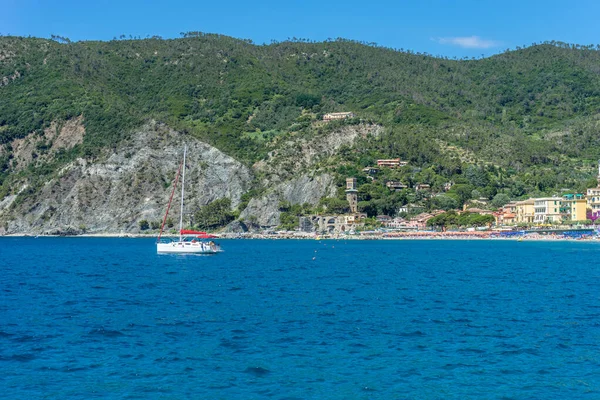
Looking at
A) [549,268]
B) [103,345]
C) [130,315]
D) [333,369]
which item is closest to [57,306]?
[130,315]

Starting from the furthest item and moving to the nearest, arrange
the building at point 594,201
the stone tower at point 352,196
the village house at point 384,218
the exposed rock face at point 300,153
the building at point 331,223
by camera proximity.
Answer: the exposed rock face at point 300,153, the stone tower at point 352,196, the village house at point 384,218, the building at point 331,223, the building at point 594,201

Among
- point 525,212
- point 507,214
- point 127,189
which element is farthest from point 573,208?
point 127,189

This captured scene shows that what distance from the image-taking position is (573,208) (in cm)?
15138

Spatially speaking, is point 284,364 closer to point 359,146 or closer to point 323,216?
point 323,216

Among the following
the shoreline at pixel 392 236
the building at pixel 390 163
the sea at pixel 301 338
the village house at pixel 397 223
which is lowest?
the sea at pixel 301 338

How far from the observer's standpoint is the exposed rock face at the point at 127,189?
17238cm

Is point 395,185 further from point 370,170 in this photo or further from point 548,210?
point 548,210

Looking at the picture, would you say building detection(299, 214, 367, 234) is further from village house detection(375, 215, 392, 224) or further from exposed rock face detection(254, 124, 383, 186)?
exposed rock face detection(254, 124, 383, 186)

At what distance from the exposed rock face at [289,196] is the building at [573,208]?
51.0 meters

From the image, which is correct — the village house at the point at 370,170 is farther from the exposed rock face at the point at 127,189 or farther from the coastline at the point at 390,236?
the exposed rock face at the point at 127,189

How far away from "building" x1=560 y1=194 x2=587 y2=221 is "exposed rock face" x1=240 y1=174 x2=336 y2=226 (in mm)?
50981

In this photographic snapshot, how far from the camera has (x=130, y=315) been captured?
117 feet

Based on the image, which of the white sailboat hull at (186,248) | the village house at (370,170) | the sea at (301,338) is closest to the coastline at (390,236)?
the village house at (370,170)

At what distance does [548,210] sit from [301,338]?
432 feet
